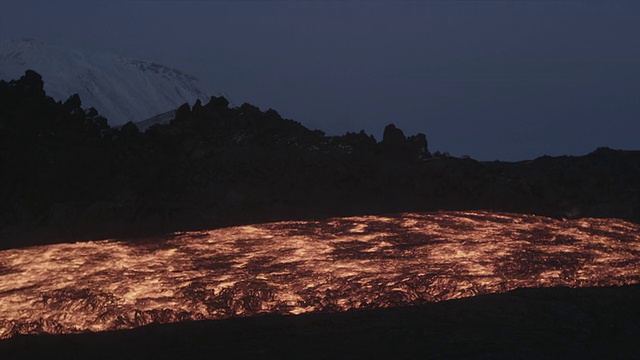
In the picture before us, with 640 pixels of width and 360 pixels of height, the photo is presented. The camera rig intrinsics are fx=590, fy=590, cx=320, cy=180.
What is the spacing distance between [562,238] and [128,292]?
15.0ft

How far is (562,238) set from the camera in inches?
257

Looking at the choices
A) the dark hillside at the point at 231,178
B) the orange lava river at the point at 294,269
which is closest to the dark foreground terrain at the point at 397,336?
the orange lava river at the point at 294,269

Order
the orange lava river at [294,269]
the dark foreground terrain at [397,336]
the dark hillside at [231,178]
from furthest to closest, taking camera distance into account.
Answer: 1. the dark hillside at [231,178]
2. the orange lava river at [294,269]
3. the dark foreground terrain at [397,336]

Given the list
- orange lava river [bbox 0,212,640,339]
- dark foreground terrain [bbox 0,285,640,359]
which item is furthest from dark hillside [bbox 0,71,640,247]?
dark foreground terrain [bbox 0,285,640,359]

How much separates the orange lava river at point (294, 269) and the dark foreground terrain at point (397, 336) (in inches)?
10.3

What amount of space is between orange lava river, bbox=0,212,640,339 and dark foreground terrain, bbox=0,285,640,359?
26 centimetres

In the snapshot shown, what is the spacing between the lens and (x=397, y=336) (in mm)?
3760

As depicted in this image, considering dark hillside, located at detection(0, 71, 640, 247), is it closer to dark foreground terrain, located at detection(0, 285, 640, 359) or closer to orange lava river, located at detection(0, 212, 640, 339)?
orange lava river, located at detection(0, 212, 640, 339)

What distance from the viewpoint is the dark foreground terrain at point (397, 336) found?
3564mm

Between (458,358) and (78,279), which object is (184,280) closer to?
(78,279)

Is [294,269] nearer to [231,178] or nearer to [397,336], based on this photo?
[397,336]

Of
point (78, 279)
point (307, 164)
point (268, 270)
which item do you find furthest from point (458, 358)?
point (307, 164)

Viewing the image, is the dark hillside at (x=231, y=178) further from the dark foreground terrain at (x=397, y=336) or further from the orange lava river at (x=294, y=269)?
the dark foreground terrain at (x=397, y=336)

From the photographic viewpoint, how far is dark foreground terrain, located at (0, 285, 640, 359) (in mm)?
3564
